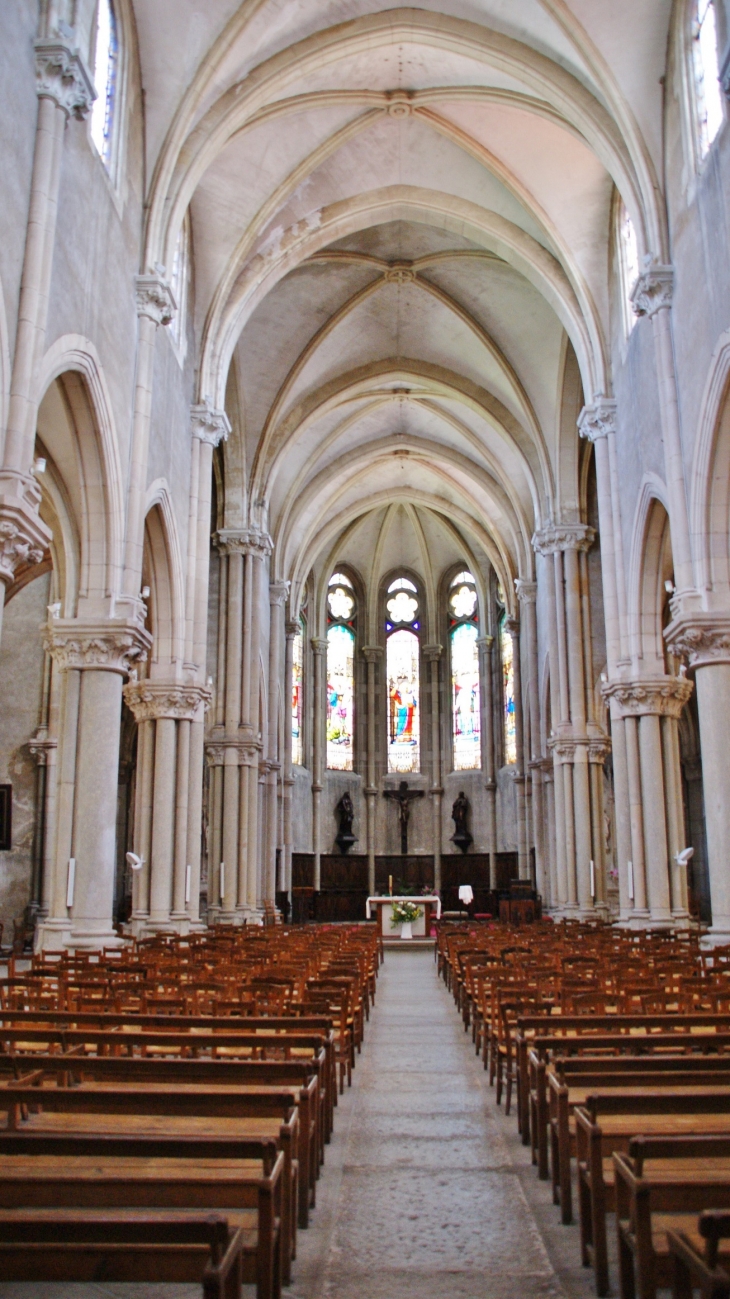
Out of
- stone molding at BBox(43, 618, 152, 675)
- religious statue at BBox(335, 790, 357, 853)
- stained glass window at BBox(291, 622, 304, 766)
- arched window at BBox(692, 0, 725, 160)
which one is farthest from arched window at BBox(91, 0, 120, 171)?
religious statue at BBox(335, 790, 357, 853)

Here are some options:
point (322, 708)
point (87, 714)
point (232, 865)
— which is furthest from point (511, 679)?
point (87, 714)

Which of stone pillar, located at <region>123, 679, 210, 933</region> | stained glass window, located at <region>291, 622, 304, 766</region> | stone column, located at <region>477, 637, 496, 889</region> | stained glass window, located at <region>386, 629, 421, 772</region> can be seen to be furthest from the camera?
stained glass window, located at <region>386, 629, 421, 772</region>

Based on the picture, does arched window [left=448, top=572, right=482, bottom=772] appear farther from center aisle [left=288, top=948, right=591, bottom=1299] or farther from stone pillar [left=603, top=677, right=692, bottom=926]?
center aisle [left=288, top=948, right=591, bottom=1299]

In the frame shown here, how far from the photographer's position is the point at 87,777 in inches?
628

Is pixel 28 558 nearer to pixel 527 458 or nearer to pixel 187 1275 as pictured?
pixel 187 1275

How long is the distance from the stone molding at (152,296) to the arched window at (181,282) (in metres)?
2.63

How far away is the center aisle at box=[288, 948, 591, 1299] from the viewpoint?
4.52 m

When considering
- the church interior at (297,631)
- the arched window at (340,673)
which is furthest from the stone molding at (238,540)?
the arched window at (340,673)

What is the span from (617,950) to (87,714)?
8384 mm

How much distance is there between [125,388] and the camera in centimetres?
1705

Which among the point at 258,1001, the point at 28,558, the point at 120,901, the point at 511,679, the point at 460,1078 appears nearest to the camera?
the point at 258,1001

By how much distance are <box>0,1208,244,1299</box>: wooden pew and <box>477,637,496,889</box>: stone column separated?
41961 millimetres

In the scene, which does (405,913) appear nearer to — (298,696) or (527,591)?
(527,591)

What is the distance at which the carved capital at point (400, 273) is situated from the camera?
2900cm
